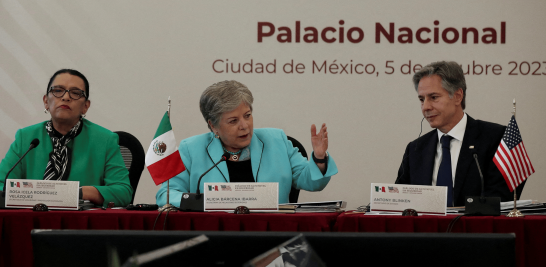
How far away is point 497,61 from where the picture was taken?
159 inches

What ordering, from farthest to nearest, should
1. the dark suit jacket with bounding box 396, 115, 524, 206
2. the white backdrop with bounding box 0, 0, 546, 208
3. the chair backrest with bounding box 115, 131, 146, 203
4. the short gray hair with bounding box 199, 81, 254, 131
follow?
the white backdrop with bounding box 0, 0, 546, 208
the chair backrest with bounding box 115, 131, 146, 203
the short gray hair with bounding box 199, 81, 254, 131
the dark suit jacket with bounding box 396, 115, 524, 206

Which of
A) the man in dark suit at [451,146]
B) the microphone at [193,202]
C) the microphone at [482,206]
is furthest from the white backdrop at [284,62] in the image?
the microphone at [482,206]

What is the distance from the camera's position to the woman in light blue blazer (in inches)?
104

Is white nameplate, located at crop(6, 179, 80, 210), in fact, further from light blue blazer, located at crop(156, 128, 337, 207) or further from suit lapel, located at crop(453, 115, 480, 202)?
→ suit lapel, located at crop(453, 115, 480, 202)

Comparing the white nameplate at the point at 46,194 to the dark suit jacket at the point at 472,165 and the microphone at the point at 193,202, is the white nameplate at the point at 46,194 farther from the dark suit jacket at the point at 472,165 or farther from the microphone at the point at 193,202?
the dark suit jacket at the point at 472,165

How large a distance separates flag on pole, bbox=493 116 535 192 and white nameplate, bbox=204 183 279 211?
1.00 m

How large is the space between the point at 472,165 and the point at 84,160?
200 cm

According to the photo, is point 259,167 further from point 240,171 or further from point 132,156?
point 132,156

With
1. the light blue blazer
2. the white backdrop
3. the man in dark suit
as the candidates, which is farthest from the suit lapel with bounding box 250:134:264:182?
the white backdrop

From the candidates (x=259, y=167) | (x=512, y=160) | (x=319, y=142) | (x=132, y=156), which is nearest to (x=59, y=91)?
(x=132, y=156)

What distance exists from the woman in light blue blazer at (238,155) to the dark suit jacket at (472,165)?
1.61ft

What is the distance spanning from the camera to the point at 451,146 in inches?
107

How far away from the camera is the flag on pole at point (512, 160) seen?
2262 millimetres

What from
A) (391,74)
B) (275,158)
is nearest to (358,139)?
(391,74)
